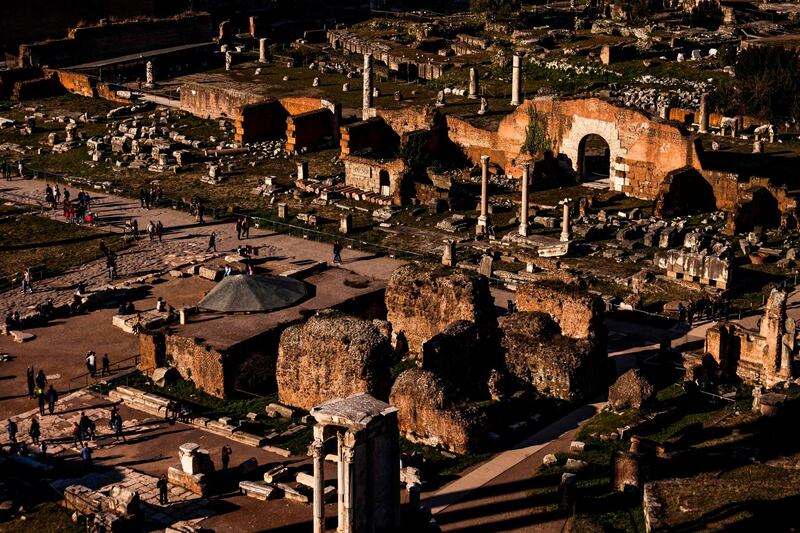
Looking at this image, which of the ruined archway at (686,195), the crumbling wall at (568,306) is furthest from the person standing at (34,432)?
the ruined archway at (686,195)

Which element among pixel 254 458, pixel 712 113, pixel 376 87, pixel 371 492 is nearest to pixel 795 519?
pixel 371 492

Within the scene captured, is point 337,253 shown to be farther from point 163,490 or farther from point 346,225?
point 163,490

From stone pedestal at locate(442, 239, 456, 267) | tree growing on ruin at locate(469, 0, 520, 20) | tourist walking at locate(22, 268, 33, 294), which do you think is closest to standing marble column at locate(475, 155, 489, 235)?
stone pedestal at locate(442, 239, 456, 267)

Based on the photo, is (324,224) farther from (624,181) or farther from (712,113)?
(712,113)

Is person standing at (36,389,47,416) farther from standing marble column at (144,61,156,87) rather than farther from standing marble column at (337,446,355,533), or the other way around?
standing marble column at (144,61,156,87)

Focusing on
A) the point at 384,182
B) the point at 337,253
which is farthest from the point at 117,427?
the point at 384,182

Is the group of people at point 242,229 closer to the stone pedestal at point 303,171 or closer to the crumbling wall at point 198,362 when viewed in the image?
the stone pedestal at point 303,171
